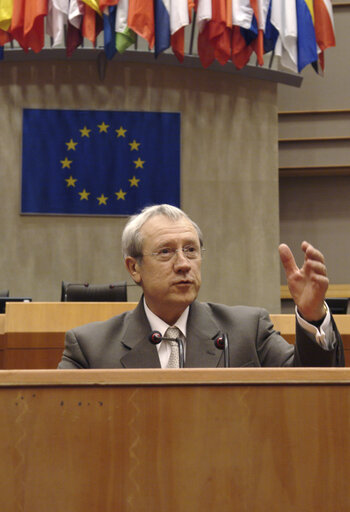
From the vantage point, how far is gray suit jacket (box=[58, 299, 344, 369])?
1.89 m

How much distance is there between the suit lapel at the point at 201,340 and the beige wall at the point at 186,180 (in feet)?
19.4

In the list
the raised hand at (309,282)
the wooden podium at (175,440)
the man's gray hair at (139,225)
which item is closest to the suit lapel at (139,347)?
the man's gray hair at (139,225)

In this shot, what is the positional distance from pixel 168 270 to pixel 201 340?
25 centimetres

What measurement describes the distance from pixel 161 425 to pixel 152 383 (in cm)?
7

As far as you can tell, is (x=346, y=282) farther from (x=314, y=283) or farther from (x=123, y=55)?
(x=314, y=283)

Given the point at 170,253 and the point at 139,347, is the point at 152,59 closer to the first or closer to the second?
the point at 170,253

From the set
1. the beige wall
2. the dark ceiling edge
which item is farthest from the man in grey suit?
the dark ceiling edge

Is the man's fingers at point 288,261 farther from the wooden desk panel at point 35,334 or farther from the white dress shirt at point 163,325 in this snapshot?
the wooden desk panel at point 35,334

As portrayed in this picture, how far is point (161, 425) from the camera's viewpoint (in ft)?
3.41

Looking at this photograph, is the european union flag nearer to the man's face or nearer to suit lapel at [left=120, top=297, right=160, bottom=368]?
the man's face

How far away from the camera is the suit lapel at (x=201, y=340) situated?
73.8 inches

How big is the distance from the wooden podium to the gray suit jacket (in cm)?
78

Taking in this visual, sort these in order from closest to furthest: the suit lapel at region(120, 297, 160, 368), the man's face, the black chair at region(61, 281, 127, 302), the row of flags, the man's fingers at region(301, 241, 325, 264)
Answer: the man's fingers at region(301, 241, 325, 264) → the suit lapel at region(120, 297, 160, 368) → the man's face → the black chair at region(61, 281, 127, 302) → the row of flags

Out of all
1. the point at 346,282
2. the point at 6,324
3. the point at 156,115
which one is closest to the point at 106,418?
the point at 6,324
